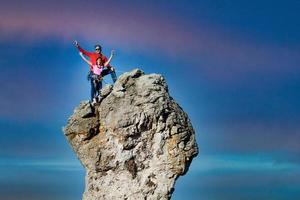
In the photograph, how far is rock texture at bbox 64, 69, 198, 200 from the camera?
1378 inches

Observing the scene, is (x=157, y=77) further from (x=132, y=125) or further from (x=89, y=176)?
(x=89, y=176)

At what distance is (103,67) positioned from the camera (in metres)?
36.7

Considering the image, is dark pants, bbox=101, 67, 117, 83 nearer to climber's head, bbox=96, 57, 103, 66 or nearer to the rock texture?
climber's head, bbox=96, 57, 103, 66

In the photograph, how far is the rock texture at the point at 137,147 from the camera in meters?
35.0

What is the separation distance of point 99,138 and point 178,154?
4032mm

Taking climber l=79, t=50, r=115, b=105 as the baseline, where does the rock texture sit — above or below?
below

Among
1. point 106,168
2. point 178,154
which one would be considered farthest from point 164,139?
point 106,168

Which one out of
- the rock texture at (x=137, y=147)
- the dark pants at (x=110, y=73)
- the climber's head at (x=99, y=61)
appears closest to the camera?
the rock texture at (x=137, y=147)

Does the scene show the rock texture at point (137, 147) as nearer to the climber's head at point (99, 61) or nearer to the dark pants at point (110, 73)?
the dark pants at point (110, 73)

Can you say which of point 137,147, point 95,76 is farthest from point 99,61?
point 137,147

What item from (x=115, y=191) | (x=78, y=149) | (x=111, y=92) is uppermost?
(x=111, y=92)

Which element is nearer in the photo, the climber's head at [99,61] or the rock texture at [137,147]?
the rock texture at [137,147]

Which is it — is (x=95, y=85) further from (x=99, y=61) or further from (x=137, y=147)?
(x=137, y=147)

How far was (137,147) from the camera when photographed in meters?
35.2
